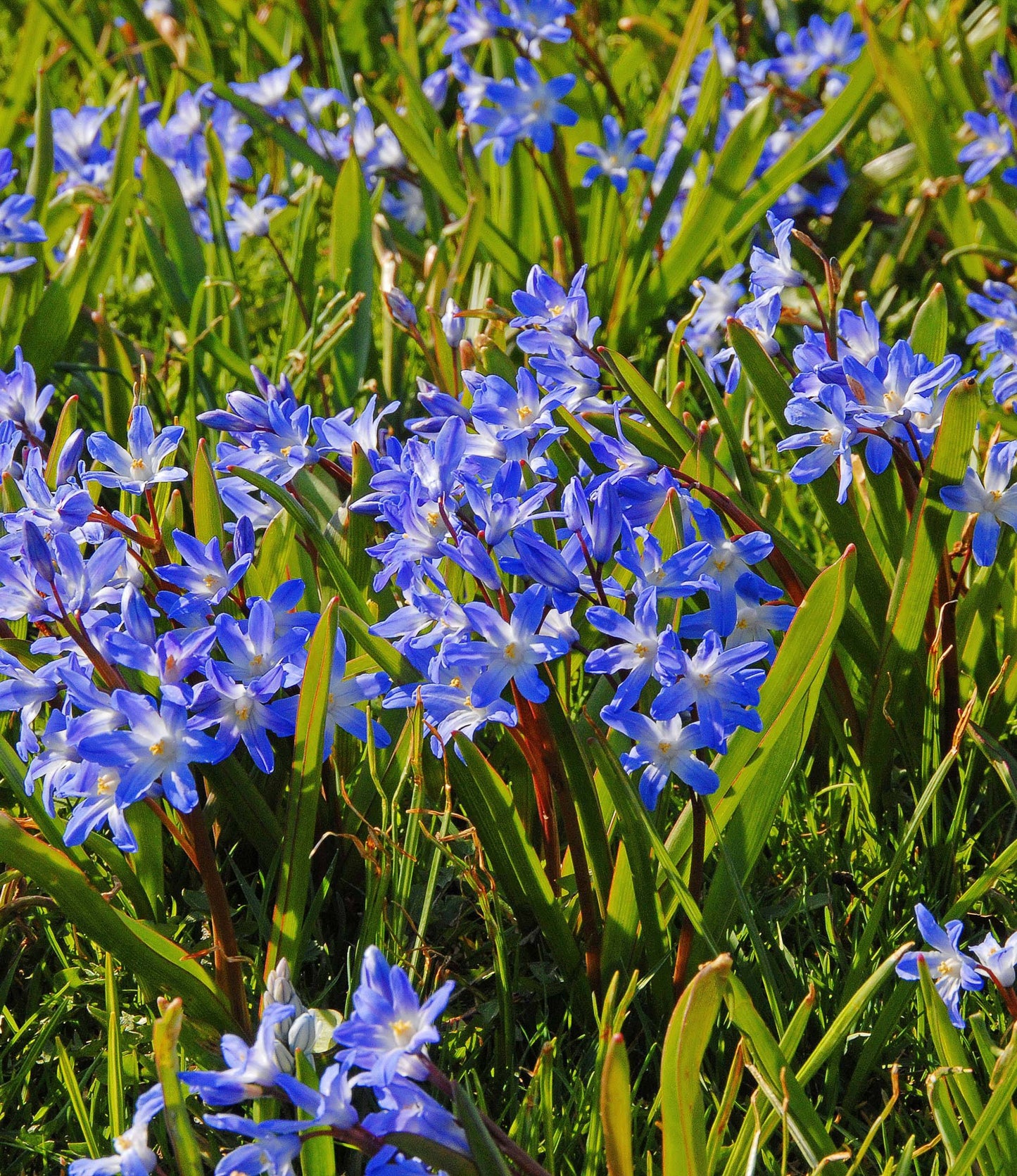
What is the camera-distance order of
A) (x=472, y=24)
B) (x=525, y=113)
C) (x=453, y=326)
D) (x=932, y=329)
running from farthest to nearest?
(x=472, y=24) → (x=525, y=113) → (x=453, y=326) → (x=932, y=329)

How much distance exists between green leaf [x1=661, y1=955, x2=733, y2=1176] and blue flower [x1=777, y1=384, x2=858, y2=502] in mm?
641

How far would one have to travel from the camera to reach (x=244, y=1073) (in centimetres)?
102

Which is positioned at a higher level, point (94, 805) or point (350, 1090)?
point (94, 805)

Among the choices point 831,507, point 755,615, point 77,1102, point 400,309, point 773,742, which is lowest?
point 77,1102

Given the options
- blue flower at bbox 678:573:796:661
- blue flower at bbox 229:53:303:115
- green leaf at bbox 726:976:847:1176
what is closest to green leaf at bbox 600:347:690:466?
blue flower at bbox 678:573:796:661

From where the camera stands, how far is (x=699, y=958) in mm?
1390

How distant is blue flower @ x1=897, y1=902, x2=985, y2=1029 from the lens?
4.21ft

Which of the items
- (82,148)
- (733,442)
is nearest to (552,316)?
(733,442)

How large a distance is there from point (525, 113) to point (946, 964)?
7.24 ft

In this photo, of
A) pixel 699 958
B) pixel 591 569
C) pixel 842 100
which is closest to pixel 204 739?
pixel 591 569

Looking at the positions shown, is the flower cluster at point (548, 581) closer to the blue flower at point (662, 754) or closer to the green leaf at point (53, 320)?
the blue flower at point (662, 754)

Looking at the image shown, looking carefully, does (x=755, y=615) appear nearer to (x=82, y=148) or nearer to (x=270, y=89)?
(x=270, y=89)

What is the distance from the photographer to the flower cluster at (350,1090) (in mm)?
980

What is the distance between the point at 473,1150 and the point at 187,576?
700 millimetres
